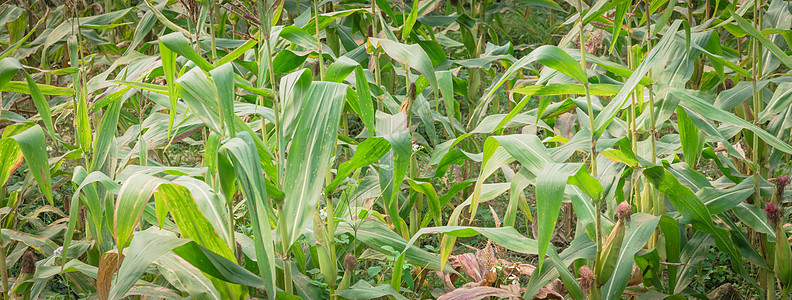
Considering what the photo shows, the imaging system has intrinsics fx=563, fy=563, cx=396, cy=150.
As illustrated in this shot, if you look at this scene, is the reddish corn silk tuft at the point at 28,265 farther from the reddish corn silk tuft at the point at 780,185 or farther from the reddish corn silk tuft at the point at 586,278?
the reddish corn silk tuft at the point at 780,185

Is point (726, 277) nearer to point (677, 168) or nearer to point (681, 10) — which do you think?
point (677, 168)

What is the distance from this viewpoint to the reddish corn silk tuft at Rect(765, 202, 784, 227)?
1297 millimetres

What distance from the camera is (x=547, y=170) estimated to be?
994mm

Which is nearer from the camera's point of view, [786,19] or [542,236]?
[542,236]

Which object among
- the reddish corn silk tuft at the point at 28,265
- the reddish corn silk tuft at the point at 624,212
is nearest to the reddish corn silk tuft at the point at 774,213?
the reddish corn silk tuft at the point at 624,212

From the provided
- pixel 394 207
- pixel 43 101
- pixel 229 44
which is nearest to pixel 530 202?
pixel 394 207

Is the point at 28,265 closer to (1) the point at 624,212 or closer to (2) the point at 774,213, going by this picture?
(1) the point at 624,212

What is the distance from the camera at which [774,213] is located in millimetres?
1298

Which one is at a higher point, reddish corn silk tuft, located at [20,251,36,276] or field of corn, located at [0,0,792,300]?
field of corn, located at [0,0,792,300]

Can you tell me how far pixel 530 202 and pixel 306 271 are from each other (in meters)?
1.27

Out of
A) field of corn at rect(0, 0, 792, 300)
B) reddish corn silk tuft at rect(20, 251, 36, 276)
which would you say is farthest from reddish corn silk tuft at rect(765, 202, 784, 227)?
reddish corn silk tuft at rect(20, 251, 36, 276)

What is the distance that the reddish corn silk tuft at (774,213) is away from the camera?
1.30m

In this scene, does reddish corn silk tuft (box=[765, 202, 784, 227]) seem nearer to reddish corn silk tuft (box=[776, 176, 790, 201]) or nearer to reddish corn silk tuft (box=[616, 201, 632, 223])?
Result: reddish corn silk tuft (box=[776, 176, 790, 201])

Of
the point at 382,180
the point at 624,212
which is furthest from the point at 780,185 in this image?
the point at 382,180
